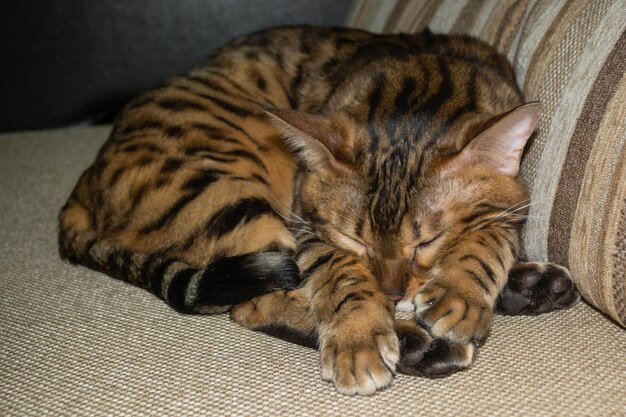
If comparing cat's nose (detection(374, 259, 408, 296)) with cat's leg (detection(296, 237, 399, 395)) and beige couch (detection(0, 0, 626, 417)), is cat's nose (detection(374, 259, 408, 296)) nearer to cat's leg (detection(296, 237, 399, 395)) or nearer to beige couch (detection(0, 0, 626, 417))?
cat's leg (detection(296, 237, 399, 395))

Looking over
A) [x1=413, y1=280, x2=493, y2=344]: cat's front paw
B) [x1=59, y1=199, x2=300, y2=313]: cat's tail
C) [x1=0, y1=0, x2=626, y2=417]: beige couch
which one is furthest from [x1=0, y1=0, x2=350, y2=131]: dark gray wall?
[x1=413, y1=280, x2=493, y2=344]: cat's front paw

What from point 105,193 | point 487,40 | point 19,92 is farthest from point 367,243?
point 19,92

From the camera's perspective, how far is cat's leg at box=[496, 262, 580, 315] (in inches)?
54.9

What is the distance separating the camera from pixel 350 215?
149 centimetres

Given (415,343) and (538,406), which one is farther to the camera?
(415,343)

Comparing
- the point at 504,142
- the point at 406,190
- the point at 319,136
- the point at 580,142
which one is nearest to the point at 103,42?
the point at 319,136

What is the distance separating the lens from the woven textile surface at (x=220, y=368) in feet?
3.66

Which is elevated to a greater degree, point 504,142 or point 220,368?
point 504,142

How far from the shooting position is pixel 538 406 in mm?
1083

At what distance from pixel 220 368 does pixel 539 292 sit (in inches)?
27.7

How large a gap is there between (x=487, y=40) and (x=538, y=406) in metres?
1.20

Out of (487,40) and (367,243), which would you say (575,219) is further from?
(487,40)

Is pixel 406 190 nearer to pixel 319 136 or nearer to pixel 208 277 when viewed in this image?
pixel 319 136

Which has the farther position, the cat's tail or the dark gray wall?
the dark gray wall
